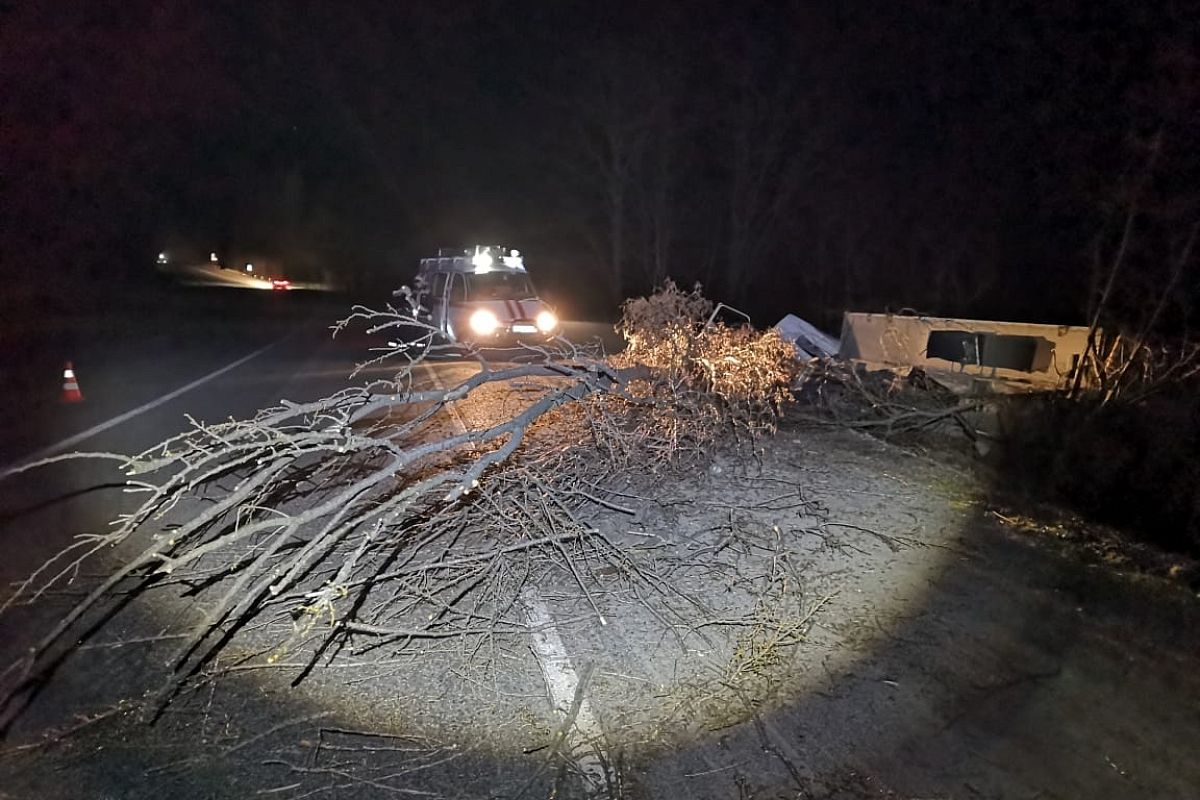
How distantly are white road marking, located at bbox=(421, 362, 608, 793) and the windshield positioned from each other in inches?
404

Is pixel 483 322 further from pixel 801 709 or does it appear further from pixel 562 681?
pixel 801 709

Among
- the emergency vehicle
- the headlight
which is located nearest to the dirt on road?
the emergency vehicle

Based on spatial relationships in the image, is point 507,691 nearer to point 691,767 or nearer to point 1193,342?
point 691,767

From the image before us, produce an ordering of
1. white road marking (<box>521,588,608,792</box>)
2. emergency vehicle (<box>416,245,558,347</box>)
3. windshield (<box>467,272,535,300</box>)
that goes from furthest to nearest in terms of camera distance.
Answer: windshield (<box>467,272,535,300</box>) → emergency vehicle (<box>416,245,558,347</box>) → white road marking (<box>521,588,608,792</box>)

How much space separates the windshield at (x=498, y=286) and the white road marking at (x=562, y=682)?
10.3 m

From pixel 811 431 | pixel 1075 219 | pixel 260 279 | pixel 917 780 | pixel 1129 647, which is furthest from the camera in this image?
pixel 260 279

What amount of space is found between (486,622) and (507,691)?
2.15ft

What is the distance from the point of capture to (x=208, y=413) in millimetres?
10023

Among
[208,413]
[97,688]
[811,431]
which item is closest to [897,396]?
[811,431]

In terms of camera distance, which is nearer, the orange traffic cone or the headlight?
the orange traffic cone

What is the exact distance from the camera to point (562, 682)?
3902mm

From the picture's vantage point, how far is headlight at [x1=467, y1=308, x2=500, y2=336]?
13.8m

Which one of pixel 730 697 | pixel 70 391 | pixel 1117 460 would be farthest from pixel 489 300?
pixel 730 697

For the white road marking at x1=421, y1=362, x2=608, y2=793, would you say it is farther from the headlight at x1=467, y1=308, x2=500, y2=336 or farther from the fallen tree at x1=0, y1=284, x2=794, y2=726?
the headlight at x1=467, y1=308, x2=500, y2=336
